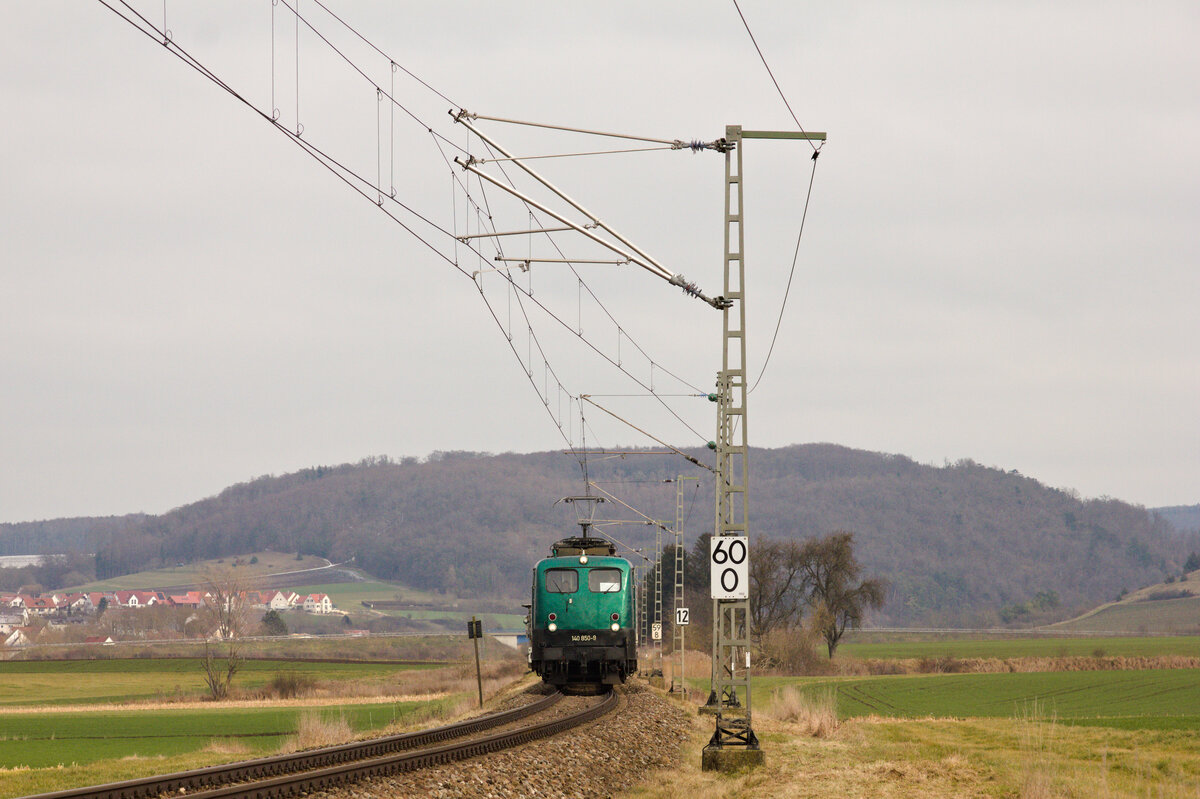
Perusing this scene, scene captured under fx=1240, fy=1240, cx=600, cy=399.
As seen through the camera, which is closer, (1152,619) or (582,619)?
(582,619)

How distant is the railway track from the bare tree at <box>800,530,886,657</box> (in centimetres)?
9065

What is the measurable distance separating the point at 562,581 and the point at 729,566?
15.6 meters

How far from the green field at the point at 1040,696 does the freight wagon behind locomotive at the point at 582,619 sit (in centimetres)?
1305

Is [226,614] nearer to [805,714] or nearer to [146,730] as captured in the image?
[146,730]

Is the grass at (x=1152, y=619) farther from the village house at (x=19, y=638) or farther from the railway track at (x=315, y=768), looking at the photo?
the railway track at (x=315, y=768)

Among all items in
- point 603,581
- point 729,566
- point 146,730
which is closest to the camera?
point 729,566

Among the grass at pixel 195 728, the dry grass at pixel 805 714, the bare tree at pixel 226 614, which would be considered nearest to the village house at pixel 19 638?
the bare tree at pixel 226 614

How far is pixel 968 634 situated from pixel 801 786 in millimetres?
170944

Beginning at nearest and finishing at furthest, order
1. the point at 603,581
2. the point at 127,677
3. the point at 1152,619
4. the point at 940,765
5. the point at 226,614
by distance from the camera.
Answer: the point at 940,765 → the point at 603,581 → the point at 127,677 → the point at 226,614 → the point at 1152,619

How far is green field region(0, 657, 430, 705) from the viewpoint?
266ft

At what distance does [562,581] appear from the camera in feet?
109

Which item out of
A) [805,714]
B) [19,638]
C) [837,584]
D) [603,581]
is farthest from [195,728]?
[19,638]

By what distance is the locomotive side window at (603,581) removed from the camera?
109ft

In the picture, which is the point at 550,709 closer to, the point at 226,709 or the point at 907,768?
the point at 907,768
